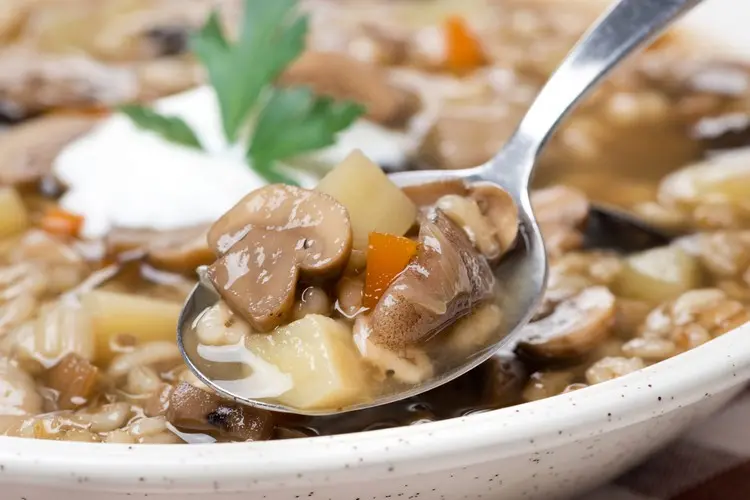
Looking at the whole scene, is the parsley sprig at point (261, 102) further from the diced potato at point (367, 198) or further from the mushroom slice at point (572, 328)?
the mushroom slice at point (572, 328)

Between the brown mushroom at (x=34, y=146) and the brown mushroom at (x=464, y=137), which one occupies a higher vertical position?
the brown mushroom at (x=464, y=137)

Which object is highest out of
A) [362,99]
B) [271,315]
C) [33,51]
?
[271,315]

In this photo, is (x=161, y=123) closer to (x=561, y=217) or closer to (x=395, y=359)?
(x=561, y=217)

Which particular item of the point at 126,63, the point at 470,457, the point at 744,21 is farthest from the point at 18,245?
the point at 744,21

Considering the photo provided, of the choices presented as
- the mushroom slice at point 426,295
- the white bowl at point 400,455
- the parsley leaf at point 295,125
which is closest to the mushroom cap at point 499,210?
the mushroom slice at point 426,295

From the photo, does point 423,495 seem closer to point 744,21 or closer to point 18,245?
point 18,245

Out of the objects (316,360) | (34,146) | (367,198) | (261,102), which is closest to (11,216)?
(34,146)

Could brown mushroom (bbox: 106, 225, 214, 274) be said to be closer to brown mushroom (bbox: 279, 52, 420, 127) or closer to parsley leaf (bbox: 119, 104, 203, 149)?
parsley leaf (bbox: 119, 104, 203, 149)
